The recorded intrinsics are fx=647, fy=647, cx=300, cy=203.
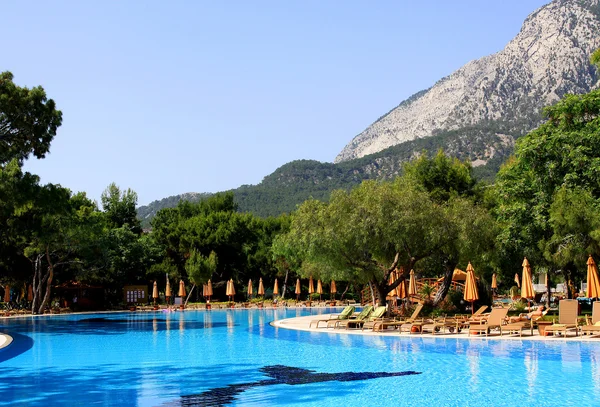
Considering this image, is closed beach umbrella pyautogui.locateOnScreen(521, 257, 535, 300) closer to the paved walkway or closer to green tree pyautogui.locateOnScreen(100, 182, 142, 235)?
the paved walkway

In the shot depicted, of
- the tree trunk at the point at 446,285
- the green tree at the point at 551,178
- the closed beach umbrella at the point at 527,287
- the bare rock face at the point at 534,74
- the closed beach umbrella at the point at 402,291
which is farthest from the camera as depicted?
the bare rock face at the point at 534,74

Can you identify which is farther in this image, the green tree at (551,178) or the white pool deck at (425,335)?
the green tree at (551,178)

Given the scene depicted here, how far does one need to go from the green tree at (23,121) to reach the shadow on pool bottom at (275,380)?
17.8 metres

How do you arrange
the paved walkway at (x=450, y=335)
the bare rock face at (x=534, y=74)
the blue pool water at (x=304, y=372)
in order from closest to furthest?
the blue pool water at (x=304, y=372), the paved walkway at (x=450, y=335), the bare rock face at (x=534, y=74)

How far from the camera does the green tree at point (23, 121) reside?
27.8 metres

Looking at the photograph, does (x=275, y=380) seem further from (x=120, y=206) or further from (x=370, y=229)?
(x=120, y=206)

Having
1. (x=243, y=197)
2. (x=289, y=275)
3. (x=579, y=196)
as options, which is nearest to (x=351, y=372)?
(x=579, y=196)

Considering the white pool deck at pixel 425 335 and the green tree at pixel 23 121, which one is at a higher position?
the green tree at pixel 23 121

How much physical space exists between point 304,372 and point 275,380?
4.23ft

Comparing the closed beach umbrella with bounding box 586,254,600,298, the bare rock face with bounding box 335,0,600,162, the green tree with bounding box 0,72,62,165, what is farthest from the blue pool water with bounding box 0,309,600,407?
the bare rock face with bounding box 335,0,600,162

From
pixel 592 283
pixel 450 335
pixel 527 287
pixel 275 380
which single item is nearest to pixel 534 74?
pixel 527 287

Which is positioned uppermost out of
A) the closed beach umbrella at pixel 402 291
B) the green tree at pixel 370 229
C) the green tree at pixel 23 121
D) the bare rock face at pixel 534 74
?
the bare rock face at pixel 534 74

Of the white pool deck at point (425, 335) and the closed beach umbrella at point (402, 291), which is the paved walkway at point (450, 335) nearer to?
the white pool deck at point (425, 335)

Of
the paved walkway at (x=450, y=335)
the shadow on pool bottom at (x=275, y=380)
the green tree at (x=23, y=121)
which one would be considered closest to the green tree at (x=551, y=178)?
the paved walkway at (x=450, y=335)
